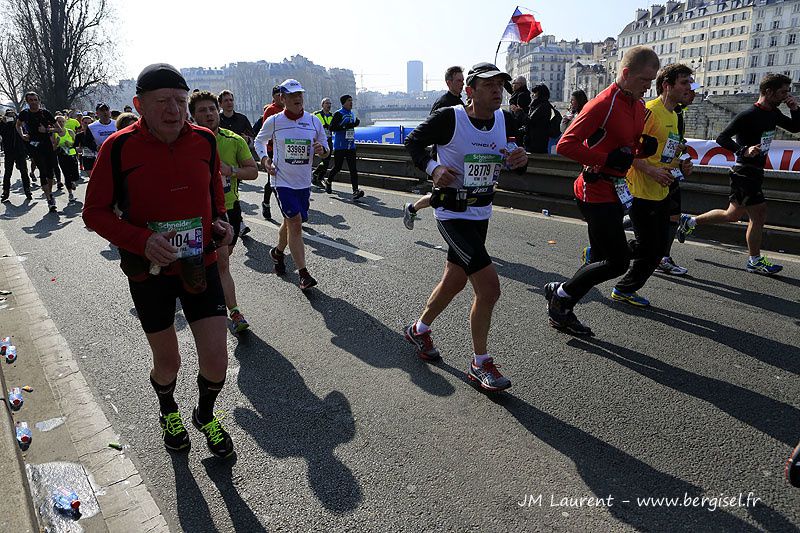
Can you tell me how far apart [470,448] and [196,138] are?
7.37 ft

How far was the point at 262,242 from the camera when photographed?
8.38 m

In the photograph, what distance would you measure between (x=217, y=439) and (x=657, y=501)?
7.59 ft

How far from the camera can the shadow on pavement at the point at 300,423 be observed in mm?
2920

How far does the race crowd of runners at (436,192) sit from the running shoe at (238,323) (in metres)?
0.01

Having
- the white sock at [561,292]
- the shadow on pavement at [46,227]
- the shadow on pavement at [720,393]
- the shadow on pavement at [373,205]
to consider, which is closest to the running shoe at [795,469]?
the shadow on pavement at [720,393]

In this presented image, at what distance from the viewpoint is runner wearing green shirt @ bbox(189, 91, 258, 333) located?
4.85m

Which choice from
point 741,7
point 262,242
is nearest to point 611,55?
point 741,7

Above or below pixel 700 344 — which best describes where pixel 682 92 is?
above

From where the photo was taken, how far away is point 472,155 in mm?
3812

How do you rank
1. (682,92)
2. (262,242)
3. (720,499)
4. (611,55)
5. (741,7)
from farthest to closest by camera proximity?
(611,55), (741,7), (262,242), (682,92), (720,499)

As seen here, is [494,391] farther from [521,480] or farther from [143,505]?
[143,505]

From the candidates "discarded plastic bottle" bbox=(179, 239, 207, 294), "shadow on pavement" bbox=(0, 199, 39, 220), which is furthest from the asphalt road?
"shadow on pavement" bbox=(0, 199, 39, 220)

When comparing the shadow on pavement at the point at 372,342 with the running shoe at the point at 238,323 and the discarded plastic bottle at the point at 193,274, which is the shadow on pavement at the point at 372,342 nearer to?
the running shoe at the point at 238,323

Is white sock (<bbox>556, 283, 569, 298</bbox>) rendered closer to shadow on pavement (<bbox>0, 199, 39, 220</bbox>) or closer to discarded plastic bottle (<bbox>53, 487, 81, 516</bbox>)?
discarded plastic bottle (<bbox>53, 487, 81, 516</bbox>)
